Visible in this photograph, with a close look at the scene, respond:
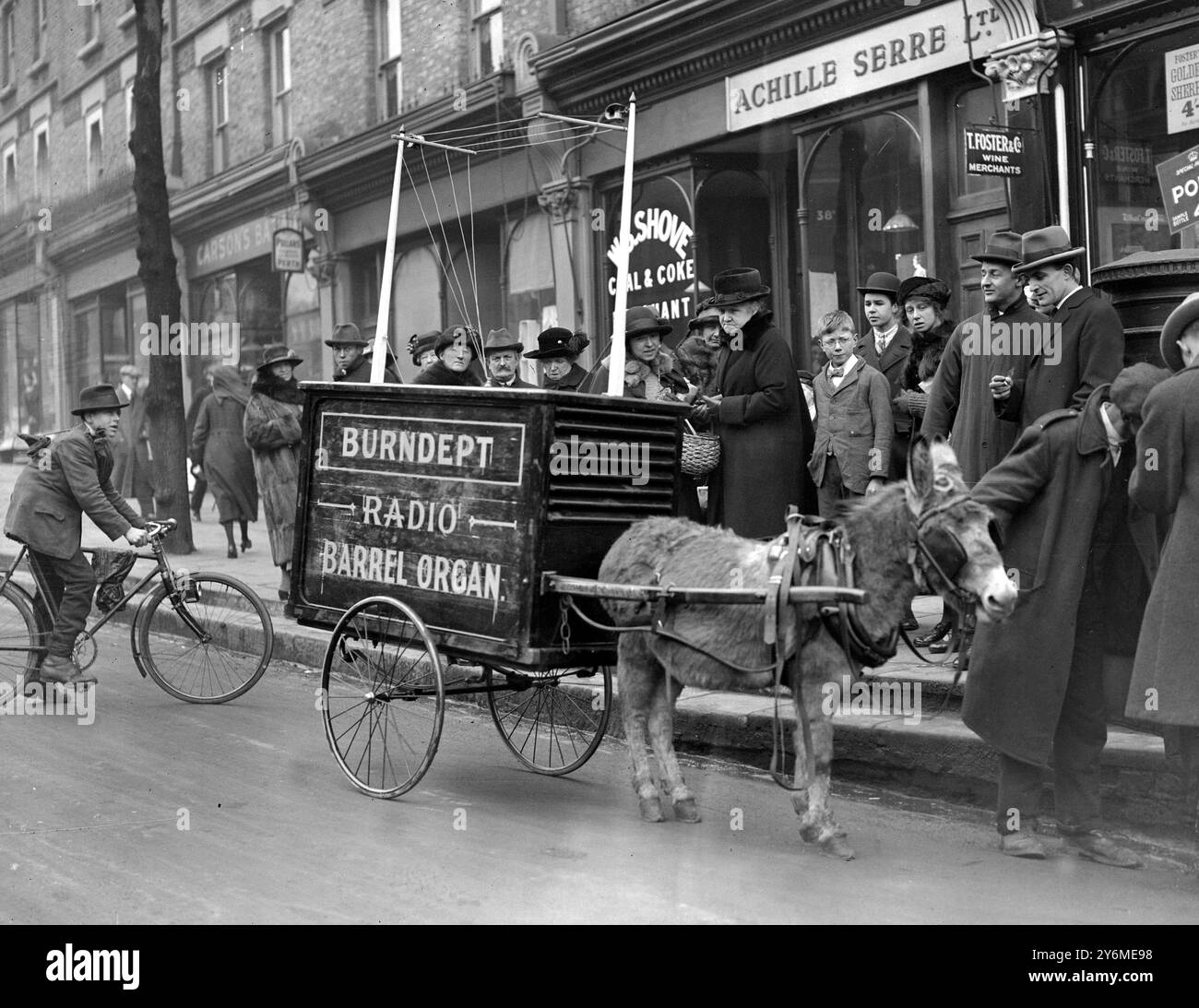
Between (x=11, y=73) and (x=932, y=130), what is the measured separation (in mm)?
28750

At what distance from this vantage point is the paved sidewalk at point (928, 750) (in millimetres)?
6188

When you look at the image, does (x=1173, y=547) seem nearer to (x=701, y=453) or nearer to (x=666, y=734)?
(x=666, y=734)

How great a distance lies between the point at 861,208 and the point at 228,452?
6895mm

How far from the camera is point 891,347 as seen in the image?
926 centimetres

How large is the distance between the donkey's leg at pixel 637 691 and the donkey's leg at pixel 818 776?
0.82 meters

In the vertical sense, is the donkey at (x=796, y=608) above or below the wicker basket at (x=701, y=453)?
below

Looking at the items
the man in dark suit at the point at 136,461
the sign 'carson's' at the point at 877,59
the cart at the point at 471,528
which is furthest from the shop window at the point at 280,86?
the cart at the point at 471,528

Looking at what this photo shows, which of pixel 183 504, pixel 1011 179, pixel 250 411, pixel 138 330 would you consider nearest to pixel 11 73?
pixel 138 330

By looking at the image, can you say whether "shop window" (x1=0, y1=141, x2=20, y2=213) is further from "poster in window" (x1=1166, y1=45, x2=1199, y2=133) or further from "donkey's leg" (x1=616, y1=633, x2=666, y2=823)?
"donkey's leg" (x1=616, y1=633, x2=666, y2=823)

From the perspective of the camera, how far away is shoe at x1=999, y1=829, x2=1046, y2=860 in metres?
5.75

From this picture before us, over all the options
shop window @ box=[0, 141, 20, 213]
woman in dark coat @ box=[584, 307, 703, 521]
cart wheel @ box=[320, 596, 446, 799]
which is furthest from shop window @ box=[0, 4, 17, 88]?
cart wheel @ box=[320, 596, 446, 799]

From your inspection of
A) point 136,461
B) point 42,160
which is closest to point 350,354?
point 136,461

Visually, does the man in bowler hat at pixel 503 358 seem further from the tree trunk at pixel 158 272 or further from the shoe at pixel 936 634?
the tree trunk at pixel 158 272

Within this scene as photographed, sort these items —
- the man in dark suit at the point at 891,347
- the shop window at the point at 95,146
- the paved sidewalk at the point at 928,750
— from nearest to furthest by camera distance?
the paved sidewalk at the point at 928,750 → the man in dark suit at the point at 891,347 → the shop window at the point at 95,146
